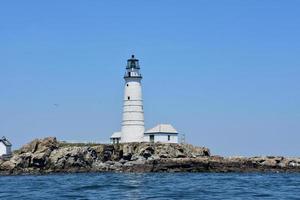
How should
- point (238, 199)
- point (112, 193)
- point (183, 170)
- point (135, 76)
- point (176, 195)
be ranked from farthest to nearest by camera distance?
point (135, 76)
point (183, 170)
point (112, 193)
point (176, 195)
point (238, 199)

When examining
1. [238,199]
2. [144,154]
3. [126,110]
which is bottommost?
[238,199]

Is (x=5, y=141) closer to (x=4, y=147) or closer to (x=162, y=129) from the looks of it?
(x=4, y=147)

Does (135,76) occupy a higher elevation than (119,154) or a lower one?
higher

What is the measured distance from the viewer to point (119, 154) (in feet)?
306

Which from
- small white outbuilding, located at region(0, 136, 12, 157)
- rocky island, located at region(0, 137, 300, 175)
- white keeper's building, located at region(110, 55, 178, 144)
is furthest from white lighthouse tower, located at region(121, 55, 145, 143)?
small white outbuilding, located at region(0, 136, 12, 157)

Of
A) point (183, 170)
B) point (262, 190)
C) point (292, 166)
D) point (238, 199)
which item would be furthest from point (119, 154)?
point (238, 199)

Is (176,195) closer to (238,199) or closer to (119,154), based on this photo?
(238,199)

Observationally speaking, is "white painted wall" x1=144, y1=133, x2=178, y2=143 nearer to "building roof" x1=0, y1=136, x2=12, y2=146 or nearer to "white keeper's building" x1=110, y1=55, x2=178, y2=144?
"white keeper's building" x1=110, y1=55, x2=178, y2=144

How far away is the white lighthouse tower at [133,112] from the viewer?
97500 mm

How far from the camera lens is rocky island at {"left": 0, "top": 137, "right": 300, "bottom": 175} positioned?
88.6m

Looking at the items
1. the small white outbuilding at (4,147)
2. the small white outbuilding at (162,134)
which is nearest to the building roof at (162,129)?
the small white outbuilding at (162,134)

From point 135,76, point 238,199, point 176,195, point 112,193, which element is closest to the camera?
point 238,199

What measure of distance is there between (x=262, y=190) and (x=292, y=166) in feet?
161

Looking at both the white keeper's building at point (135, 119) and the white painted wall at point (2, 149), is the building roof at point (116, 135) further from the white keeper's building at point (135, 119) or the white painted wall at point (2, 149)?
the white painted wall at point (2, 149)
